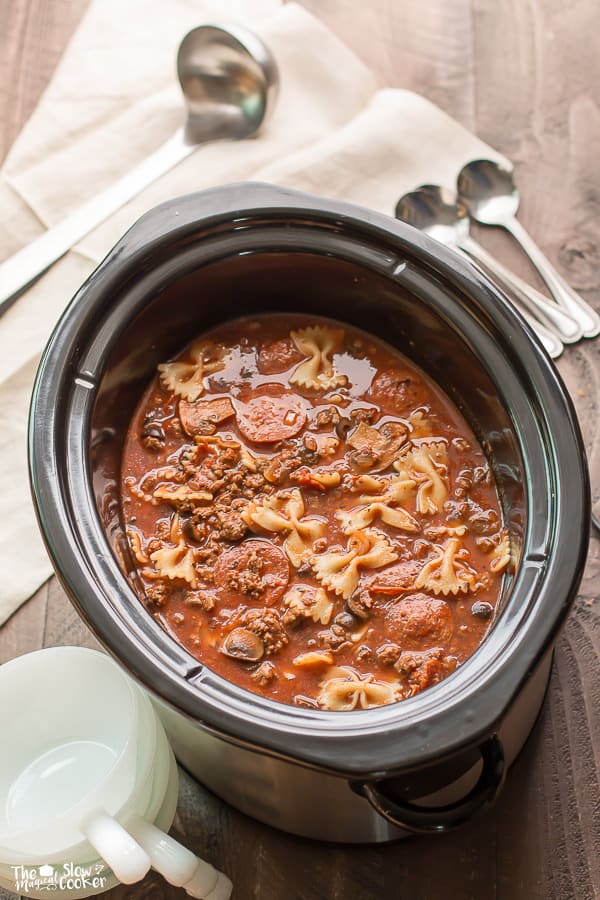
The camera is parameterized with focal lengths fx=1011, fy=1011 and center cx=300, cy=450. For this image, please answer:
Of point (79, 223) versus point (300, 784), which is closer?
point (300, 784)

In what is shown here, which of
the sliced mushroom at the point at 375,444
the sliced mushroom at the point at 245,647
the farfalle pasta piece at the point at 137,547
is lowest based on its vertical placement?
the sliced mushroom at the point at 245,647

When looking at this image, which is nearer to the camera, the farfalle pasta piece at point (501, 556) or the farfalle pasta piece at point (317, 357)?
the farfalle pasta piece at point (501, 556)

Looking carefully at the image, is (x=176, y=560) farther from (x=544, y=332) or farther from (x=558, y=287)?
(x=558, y=287)

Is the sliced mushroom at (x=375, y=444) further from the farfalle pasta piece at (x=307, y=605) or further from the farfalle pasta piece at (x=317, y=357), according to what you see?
the farfalle pasta piece at (x=307, y=605)

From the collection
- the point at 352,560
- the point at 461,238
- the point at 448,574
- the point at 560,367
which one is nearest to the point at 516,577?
the point at 448,574

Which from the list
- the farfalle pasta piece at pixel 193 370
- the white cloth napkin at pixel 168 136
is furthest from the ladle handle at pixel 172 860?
the white cloth napkin at pixel 168 136

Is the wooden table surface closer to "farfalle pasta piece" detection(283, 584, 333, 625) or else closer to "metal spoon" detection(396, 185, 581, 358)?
"metal spoon" detection(396, 185, 581, 358)
